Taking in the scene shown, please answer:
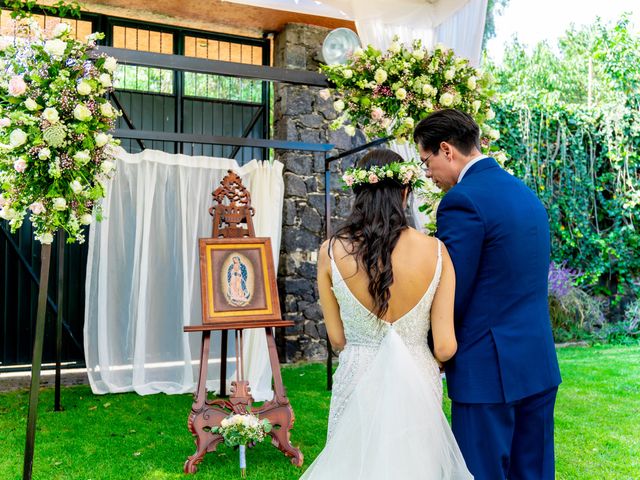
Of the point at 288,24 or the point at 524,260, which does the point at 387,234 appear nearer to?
the point at 524,260

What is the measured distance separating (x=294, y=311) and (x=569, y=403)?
3280mm

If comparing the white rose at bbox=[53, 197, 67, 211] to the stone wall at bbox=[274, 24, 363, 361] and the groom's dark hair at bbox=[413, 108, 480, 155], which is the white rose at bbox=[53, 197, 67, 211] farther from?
the stone wall at bbox=[274, 24, 363, 361]

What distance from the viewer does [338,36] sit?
737 centimetres

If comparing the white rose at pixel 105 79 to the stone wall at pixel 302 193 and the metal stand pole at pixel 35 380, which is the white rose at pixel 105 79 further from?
the stone wall at pixel 302 193

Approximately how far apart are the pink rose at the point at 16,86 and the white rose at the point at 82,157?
1.46ft

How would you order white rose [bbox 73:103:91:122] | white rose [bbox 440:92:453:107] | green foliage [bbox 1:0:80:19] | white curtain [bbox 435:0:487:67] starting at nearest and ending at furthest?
white rose [bbox 73:103:91:122] < white rose [bbox 440:92:453:107] < white curtain [bbox 435:0:487:67] < green foliage [bbox 1:0:80:19]

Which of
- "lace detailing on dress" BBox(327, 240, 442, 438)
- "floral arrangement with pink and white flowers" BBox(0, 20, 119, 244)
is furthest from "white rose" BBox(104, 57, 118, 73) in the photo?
"lace detailing on dress" BBox(327, 240, 442, 438)

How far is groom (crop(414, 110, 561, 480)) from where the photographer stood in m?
2.15

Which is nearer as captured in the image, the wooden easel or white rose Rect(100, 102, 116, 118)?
white rose Rect(100, 102, 116, 118)

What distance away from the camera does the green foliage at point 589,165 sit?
9625 millimetres

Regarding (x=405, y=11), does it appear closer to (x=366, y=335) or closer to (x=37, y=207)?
(x=37, y=207)

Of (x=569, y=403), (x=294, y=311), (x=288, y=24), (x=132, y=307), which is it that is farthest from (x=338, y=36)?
(x=569, y=403)

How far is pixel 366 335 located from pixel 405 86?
89.6 inches

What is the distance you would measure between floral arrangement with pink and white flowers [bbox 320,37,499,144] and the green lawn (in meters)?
2.33
